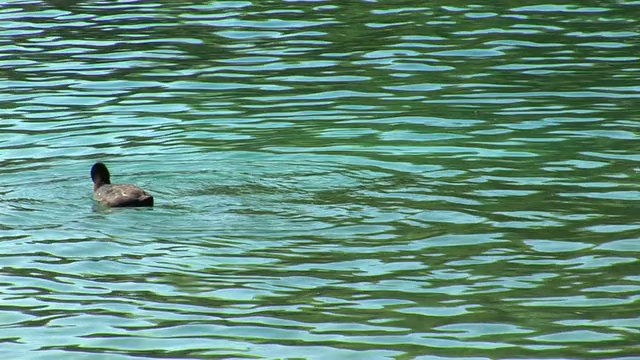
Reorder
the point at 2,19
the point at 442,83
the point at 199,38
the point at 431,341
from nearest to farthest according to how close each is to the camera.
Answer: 1. the point at 431,341
2. the point at 442,83
3. the point at 199,38
4. the point at 2,19

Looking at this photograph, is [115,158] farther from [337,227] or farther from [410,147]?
[337,227]

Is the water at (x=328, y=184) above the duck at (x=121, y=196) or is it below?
below

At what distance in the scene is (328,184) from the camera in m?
14.2

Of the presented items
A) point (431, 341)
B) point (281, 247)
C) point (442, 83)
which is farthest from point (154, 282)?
point (442, 83)

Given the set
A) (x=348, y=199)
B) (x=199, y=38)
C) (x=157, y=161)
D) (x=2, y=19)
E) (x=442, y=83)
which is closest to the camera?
(x=348, y=199)

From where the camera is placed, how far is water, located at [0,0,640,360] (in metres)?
10.2

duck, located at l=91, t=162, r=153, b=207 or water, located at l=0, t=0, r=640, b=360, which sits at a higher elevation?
duck, located at l=91, t=162, r=153, b=207

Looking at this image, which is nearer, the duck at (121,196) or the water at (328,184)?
the water at (328,184)

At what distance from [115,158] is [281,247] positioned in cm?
469

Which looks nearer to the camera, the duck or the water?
the water

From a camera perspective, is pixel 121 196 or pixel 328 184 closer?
pixel 121 196

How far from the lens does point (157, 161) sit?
15.7m

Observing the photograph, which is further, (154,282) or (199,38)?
(199,38)

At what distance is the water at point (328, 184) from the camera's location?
10.2 metres
